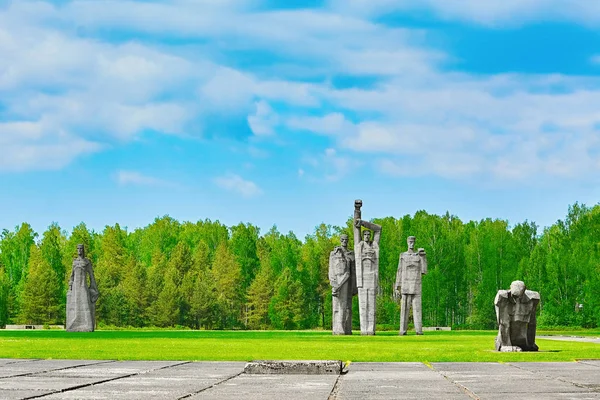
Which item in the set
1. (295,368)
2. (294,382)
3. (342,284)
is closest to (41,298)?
(342,284)

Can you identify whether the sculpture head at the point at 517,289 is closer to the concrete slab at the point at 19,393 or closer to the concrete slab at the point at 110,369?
the concrete slab at the point at 110,369

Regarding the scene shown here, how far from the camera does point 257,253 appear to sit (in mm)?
111625

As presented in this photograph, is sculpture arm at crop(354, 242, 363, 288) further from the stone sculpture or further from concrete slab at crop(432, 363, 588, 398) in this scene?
concrete slab at crop(432, 363, 588, 398)

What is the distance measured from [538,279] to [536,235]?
2030 centimetres

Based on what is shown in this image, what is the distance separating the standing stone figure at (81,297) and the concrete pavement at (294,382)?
111 ft

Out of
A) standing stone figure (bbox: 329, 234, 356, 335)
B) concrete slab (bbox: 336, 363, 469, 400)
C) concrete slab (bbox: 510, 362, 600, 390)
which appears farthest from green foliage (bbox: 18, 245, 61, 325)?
concrete slab (bbox: 510, 362, 600, 390)

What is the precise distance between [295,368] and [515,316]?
32.4 ft

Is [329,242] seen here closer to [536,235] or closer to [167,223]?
[536,235]

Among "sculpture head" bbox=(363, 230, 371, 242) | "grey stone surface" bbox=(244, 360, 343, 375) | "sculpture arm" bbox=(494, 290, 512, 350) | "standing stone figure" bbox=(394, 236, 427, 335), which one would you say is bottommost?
"grey stone surface" bbox=(244, 360, 343, 375)

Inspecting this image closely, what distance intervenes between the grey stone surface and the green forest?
5861cm

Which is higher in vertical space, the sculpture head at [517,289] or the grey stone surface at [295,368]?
the sculpture head at [517,289]

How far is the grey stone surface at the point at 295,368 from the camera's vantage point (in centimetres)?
1500

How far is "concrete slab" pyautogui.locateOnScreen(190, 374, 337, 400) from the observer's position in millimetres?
11398

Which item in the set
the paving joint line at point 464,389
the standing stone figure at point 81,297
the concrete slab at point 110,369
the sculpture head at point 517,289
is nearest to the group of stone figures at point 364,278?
the standing stone figure at point 81,297
